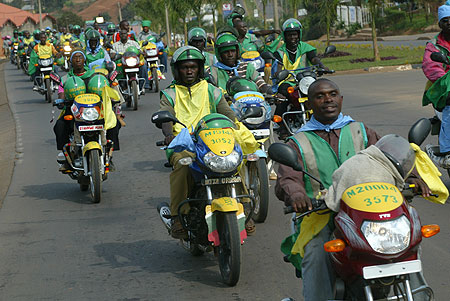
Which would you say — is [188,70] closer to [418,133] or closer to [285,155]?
[285,155]

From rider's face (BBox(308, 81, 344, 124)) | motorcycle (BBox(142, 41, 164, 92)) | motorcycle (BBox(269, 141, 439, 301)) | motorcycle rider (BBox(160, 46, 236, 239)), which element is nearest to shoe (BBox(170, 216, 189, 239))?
motorcycle rider (BBox(160, 46, 236, 239))

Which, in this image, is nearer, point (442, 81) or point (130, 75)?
point (442, 81)

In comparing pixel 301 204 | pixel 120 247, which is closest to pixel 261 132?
pixel 120 247

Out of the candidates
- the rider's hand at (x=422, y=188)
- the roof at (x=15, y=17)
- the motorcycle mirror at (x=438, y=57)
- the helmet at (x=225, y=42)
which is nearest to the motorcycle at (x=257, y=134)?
the helmet at (x=225, y=42)

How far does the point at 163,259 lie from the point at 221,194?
1.19 metres

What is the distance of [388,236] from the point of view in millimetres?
3854

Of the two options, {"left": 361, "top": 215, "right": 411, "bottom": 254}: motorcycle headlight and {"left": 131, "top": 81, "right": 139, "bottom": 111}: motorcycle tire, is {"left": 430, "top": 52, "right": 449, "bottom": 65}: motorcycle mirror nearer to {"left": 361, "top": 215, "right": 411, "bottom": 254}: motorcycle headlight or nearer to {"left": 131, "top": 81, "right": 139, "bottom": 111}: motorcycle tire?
{"left": 361, "top": 215, "right": 411, "bottom": 254}: motorcycle headlight

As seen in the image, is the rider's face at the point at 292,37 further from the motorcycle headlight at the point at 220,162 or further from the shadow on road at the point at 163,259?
the motorcycle headlight at the point at 220,162

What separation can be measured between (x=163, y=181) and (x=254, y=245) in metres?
3.95

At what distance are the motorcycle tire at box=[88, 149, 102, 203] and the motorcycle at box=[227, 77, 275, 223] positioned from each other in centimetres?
184

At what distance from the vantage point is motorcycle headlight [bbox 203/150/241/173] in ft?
21.4

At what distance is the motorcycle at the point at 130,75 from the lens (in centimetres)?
1991

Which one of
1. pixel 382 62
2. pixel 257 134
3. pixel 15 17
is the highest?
pixel 15 17

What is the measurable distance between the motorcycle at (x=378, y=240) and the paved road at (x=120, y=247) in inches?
83.4
